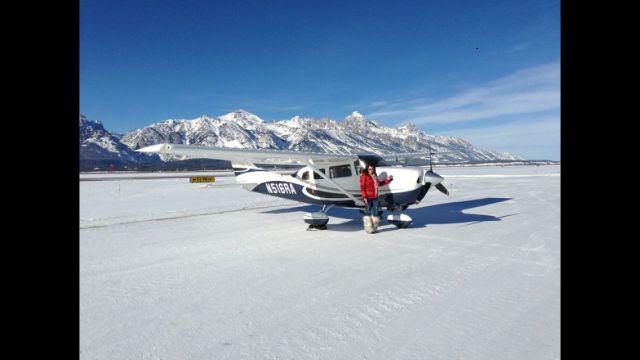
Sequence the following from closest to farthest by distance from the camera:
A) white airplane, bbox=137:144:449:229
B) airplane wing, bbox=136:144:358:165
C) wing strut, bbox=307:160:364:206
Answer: airplane wing, bbox=136:144:358:165 < white airplane, bbox=137:144:449:229 < wing strut, bbox=307:160:364:206

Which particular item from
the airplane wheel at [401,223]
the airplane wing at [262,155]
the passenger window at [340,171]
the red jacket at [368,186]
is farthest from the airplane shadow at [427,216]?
the airplane wing at [262,155]

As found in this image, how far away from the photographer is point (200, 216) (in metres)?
11.7

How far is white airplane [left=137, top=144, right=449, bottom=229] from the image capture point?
919 centimetres

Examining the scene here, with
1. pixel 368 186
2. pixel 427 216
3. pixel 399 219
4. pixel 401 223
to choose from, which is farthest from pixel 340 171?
pixel 427 216

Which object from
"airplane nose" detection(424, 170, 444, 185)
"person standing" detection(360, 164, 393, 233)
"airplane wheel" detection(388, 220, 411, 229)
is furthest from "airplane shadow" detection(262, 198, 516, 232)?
"airplane nose" detection(424, 170, 444, 185)

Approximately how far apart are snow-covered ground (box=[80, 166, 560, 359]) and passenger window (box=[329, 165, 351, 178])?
1925mm

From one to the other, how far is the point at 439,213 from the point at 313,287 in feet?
27.8

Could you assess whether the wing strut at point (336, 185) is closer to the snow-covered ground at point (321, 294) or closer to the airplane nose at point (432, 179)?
the snow-covered ground at point (321, 294)

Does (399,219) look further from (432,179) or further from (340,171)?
(340,171)

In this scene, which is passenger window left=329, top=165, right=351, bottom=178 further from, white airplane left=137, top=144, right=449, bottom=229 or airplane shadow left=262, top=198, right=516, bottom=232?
airplane shadow left=262, top=198, right=516, bottom=232

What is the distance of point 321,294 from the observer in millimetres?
4465

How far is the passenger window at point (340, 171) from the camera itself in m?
9.90
